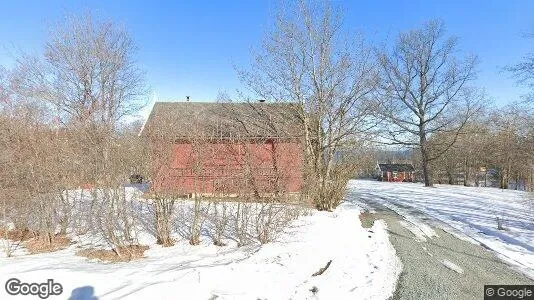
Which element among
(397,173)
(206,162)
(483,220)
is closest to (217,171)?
(206,162)

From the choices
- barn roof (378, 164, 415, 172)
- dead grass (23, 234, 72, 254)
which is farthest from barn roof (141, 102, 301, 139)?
barn roof (378, 164, 415, 172)

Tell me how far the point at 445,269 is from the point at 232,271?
Answer: 487cm

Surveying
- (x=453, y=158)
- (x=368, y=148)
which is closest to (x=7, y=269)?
(x=368, y=148)

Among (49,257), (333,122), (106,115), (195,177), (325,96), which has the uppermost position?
(325,96)

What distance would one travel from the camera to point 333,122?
1530 centimetres

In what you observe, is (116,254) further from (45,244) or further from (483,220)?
(483,220)

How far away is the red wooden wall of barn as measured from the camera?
7371 millimetres

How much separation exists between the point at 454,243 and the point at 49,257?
1075 cm

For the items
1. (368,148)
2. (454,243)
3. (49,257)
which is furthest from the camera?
(368,148)

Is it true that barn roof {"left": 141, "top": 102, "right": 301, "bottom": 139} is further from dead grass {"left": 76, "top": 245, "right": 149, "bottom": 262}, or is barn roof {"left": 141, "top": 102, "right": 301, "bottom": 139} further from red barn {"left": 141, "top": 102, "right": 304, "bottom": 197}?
dead grass {"left": 76, "top": 245, "right": 149, "bottom": 262}

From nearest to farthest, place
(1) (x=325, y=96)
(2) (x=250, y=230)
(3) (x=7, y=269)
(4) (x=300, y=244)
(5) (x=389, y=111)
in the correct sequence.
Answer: (3) (x=7, y=269) → (4) (x=300, y=244) → (2) (x=250, y=230) → (1) (x=325, y=96) → (5) (x=389, y=111)

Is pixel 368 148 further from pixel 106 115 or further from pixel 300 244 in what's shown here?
pixel 106 115

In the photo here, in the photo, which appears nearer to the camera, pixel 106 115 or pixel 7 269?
pixel 7 269

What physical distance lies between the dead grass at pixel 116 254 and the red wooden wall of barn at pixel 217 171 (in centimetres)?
153
